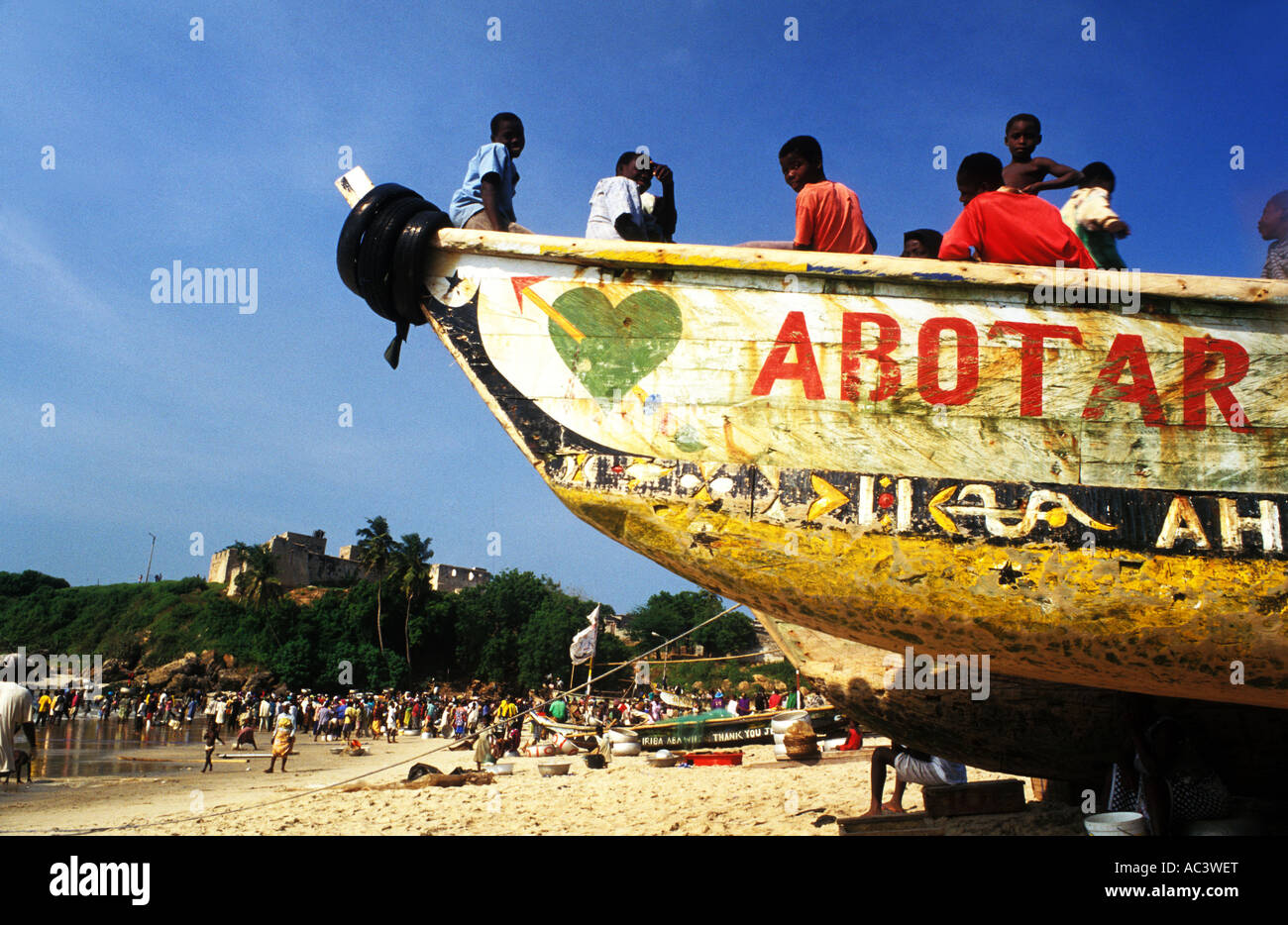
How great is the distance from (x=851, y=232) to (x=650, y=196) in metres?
1.17

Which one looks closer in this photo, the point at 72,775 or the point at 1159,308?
the point at 1159,308

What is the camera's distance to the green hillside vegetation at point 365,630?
4434 centimetres

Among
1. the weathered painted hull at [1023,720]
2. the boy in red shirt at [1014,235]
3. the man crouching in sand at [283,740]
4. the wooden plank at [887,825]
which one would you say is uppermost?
the boy in red shirt at [1014,235]

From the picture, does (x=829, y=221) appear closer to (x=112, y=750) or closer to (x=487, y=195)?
(x=487, y=195)

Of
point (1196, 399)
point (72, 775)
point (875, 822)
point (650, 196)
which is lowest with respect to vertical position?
point (72, 775)

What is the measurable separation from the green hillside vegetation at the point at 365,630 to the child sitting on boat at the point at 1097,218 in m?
39.9

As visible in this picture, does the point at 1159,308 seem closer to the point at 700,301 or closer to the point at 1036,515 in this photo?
the point at 1036,515

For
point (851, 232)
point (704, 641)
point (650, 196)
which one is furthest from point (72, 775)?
point (704, 641)

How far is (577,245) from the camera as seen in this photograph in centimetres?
315

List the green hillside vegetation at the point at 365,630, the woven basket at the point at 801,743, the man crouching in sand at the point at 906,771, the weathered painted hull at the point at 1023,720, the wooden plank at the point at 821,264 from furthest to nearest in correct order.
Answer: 1. the green hillside vegetation at the point at 365,630
2. the woven basket at the point at 801,743
3. the man crouching in sand at the point at 906,771
4. the weathered painted hull at the point at 1023,720
5. the wooden plank at the point at 821,264

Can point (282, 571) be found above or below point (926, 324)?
below

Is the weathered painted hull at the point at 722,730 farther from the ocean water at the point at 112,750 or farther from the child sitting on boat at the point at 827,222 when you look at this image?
the child sitting on boat at the point at 827,222

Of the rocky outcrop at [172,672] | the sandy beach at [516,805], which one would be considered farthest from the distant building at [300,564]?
the sandy beach at [516,805]

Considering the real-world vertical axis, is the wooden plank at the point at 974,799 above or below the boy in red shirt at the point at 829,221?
below
